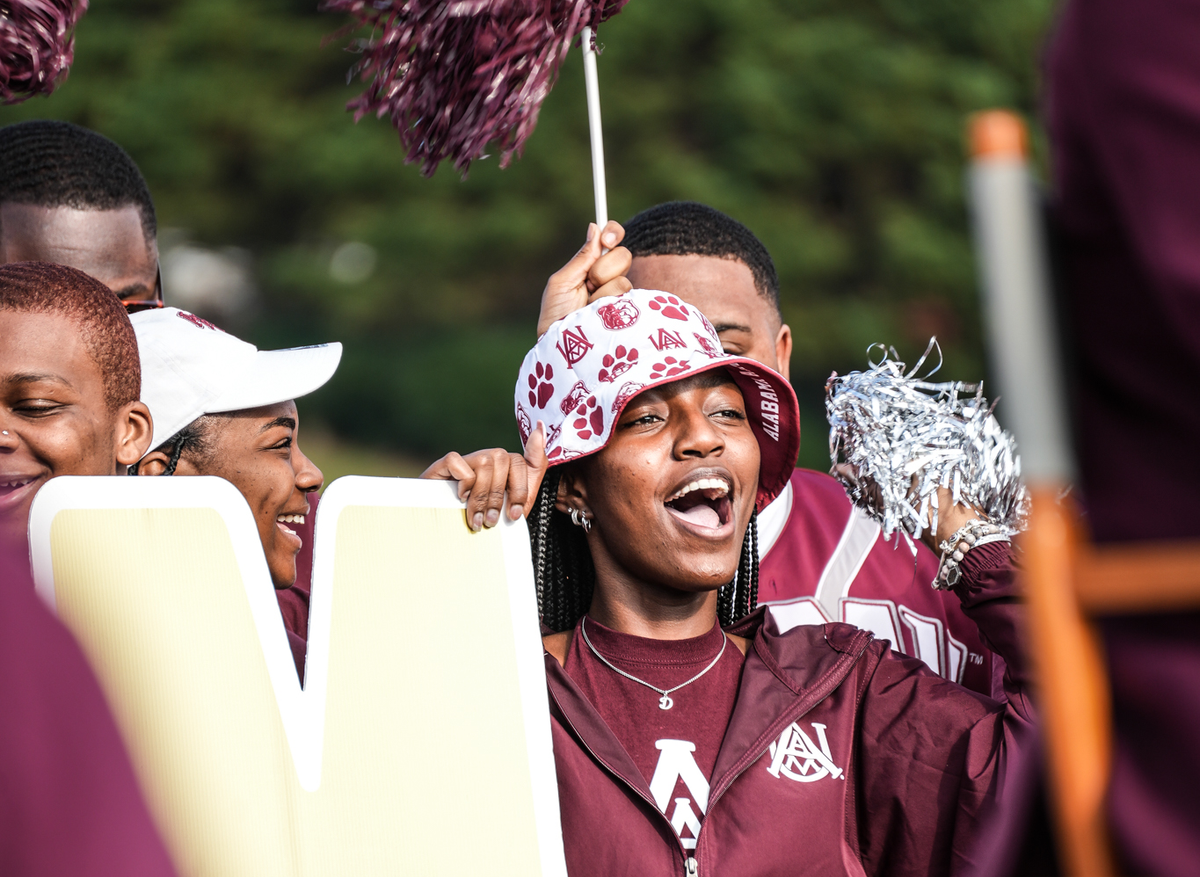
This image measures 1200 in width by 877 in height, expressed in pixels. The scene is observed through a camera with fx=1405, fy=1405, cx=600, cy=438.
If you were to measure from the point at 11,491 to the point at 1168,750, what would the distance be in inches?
74.6

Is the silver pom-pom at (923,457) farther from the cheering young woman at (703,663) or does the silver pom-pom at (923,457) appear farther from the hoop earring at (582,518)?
the hoop earring at (582,518)

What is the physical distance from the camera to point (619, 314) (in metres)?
2.95

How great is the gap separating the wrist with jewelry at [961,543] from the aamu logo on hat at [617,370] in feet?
1.32

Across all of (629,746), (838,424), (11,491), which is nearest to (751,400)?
(838,424)

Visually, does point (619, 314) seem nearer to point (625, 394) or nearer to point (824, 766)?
point (625, 394)

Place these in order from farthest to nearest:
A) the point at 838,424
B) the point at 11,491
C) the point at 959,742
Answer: the point at 838,424 < the point at 959,742 < the point at 11,491

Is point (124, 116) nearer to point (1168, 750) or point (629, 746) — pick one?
point (629, 746)

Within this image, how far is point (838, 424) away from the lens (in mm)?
3158

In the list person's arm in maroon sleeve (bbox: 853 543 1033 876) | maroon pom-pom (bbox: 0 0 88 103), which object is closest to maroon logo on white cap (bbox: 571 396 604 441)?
person's arm in maroon sleeve (bbox: 853 543 1033 876)

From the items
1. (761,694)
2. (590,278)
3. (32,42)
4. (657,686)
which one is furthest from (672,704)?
(32,42)

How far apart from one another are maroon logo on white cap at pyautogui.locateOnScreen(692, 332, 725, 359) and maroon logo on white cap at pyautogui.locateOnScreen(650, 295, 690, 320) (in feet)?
0.19

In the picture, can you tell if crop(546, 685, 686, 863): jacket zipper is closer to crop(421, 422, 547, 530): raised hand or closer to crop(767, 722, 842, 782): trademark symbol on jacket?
crop(767, 722, 842, 782): trademark symbol on jacket

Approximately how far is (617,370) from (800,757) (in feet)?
2.78

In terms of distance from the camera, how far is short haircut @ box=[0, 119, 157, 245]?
13.0 ft
